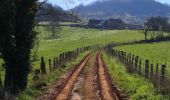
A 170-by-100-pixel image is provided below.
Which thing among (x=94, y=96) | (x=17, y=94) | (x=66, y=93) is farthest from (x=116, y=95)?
(x=17, y=94)

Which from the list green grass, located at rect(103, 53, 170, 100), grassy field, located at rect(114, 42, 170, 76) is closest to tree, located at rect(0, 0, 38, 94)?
green grass, located at rect(103, 53, 170, 100)

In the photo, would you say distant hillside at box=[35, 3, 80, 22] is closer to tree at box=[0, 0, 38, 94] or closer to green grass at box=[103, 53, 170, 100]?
tree at box=[0, 0, 38, 94]

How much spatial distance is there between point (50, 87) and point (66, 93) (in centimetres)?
330

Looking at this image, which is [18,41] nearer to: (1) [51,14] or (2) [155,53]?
(1) [51,14]

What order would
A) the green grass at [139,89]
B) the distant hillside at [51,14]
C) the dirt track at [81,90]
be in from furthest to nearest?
the distant hillside at [51,14] < the dirt track at [81,90] < the green grass at [139,89]

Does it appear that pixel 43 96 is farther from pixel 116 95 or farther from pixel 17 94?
pixel 116 95

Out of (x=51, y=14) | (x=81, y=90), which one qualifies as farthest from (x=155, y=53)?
(x=81, y=90)

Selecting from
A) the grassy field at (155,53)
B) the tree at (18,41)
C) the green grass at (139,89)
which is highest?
the tree at (18,41)

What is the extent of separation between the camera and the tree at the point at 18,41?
76.1ft

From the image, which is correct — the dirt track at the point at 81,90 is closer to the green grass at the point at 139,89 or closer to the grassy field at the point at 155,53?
the green grass at the point at 139,89

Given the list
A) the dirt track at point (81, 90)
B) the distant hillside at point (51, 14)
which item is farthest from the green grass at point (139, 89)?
the distant hillside at point (51, 14)

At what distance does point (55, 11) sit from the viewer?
28.4 meters

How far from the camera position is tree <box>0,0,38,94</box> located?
23188 mm

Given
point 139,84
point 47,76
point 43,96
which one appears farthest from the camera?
point 47,76
